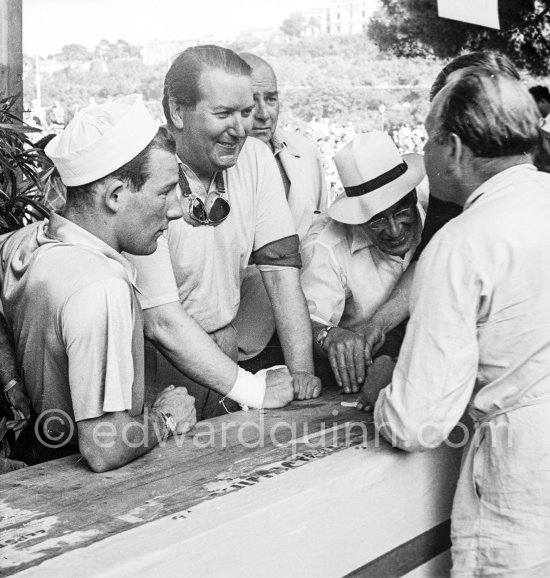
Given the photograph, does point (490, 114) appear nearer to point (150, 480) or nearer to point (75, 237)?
point (75, 237)

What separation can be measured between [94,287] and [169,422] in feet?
1.50

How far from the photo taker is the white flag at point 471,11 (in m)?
3.07

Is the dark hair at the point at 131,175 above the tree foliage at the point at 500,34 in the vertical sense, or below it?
below

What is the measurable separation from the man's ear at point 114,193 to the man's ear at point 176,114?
0.66 m

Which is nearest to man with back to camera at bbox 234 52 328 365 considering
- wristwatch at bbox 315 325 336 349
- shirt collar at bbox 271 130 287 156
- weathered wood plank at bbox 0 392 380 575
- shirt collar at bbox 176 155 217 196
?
shirt collar at bbox 271 130 287 156

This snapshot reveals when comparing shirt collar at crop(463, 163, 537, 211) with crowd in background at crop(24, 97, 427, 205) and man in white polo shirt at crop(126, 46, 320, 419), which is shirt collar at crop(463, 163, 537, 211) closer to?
man in white polo shirt at crop(126, 46, 320, 419)

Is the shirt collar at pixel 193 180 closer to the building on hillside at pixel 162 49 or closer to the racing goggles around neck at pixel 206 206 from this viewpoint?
the racing goggles around neck at pixel 206 206

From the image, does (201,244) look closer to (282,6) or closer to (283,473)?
(283,473)

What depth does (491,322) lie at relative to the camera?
1624mm

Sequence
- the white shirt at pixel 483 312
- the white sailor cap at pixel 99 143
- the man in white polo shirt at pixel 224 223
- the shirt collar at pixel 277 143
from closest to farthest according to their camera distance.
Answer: the white shirt at pixel 483 312 < the white sailor cap at pixel 99 143 < the man in white polo shirt at pixel 224 223 < the shirt collar at pixel 277 143

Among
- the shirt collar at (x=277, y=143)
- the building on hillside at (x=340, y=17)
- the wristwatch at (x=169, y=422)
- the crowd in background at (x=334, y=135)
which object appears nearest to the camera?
the wristwatch at (x=169, y=422)

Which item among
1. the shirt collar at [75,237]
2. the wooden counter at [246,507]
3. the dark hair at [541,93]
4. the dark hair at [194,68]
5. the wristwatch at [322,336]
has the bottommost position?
the wooden counter at [246,507]

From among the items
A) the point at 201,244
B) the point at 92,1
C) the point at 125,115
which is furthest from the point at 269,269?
the point at 92,1

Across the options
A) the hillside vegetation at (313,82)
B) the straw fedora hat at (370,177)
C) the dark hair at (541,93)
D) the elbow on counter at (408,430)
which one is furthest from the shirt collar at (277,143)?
the hillside vegetation at (313,82)
